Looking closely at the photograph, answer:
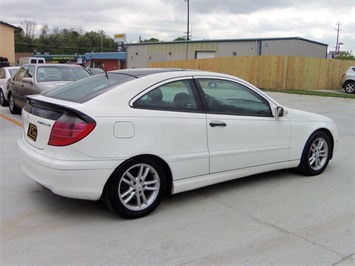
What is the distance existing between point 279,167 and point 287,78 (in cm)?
1888

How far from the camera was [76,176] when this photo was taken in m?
3.58

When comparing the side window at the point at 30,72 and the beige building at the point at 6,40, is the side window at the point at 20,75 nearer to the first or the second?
the side window at the point at 30,72

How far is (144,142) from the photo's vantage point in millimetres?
3842

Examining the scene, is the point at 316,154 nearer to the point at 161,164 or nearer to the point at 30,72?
the point at 161,164

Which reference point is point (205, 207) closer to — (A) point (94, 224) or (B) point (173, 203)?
(B) point (173, 203)

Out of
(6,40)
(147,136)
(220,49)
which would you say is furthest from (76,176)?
(6,40)

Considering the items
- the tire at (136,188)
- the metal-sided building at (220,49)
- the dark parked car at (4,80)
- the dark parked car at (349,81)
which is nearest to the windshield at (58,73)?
the dark parked car at (4,80)

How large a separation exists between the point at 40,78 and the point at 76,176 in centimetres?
685

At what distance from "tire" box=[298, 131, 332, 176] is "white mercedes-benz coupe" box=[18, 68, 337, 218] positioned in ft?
1.49

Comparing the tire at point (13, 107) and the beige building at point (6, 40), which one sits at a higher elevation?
the beige building at point (6, 40)

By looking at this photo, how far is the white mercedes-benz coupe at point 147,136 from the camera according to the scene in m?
3.63

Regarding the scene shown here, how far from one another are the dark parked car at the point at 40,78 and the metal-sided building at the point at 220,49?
29249 millimetres

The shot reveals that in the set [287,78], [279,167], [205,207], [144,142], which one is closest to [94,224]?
[144,142]

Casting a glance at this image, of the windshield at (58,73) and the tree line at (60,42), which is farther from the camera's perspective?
the tree line at (60,42)
